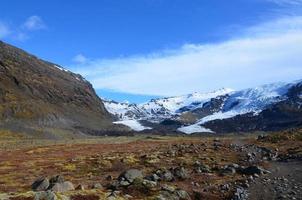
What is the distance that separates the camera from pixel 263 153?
6862cm

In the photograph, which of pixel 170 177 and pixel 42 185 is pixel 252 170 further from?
pixel 42 185

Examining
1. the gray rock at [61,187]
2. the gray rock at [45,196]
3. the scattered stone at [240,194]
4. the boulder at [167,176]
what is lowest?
the scattered stone at [240,194]

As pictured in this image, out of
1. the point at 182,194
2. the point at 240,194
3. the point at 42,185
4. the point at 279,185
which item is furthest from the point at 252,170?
the point at 42,185

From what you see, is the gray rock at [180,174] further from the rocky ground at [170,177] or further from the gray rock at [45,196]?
the gray rock at [45,196]

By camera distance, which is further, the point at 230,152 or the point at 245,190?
the point at 230,152

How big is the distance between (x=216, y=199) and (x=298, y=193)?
6.47 m

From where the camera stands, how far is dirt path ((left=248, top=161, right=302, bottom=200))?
40.2m

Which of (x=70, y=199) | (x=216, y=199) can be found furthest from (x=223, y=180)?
(x=70, y=199)

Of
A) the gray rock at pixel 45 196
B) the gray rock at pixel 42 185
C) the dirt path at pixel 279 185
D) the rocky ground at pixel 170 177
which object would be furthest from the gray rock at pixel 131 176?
the gray rock at pixel 45 196

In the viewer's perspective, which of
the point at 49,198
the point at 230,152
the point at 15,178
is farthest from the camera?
the point at 230,152

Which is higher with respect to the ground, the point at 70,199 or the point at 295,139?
the point at 295,139

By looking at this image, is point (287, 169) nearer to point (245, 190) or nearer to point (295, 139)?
point (245, 190)

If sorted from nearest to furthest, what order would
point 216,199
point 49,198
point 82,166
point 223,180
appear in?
point 49,198 < point 216,199 < point 223,180 < point 82,166

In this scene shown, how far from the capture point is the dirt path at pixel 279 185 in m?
40.2
